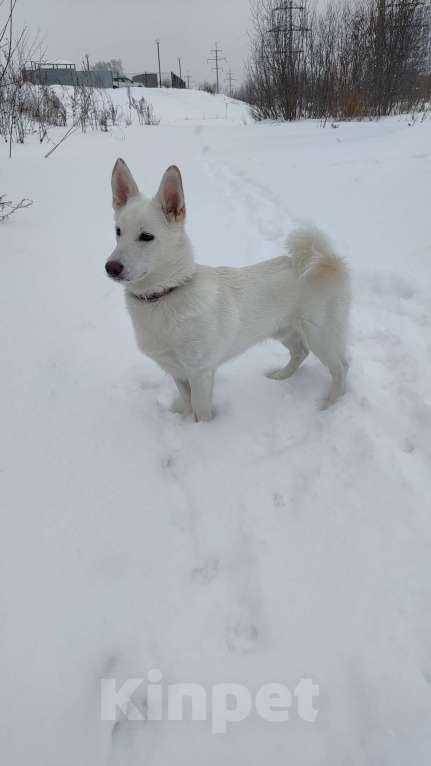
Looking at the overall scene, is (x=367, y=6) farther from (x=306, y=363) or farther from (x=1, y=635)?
(x=1, y=635)

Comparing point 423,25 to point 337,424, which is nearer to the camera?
point 337,424

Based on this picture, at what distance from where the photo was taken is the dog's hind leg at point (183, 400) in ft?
6.75

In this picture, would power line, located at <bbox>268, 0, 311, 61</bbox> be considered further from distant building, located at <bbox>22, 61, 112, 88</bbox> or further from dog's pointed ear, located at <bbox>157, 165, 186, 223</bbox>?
dog's pointed ear, located at <bbox>157, 165, 186, 223</bbox>

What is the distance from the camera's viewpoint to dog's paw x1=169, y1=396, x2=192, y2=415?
2.11 meters

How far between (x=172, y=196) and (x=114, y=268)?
438 mm

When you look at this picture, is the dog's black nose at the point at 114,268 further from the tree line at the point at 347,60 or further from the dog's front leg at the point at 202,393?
the tree line at the point at 347,60

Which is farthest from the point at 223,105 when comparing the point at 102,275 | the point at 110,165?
the point at 102,275

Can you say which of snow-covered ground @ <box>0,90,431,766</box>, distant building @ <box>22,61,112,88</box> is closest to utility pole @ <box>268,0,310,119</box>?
distant building @ <box>22,61,112,88</box>

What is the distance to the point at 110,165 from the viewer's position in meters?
6.70

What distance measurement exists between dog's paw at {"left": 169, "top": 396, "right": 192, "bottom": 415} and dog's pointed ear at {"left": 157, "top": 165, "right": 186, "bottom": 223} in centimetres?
90

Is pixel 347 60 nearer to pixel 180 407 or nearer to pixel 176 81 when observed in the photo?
pixel 180 407

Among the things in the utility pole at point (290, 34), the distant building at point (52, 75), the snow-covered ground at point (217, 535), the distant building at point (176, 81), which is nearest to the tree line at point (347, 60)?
the utility pole at point (290, 34)

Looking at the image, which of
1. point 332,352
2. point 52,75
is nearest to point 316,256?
point 332,352

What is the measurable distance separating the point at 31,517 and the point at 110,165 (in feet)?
22.1
